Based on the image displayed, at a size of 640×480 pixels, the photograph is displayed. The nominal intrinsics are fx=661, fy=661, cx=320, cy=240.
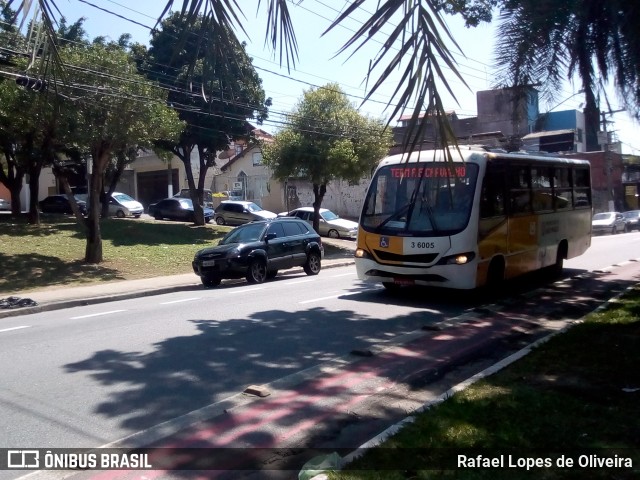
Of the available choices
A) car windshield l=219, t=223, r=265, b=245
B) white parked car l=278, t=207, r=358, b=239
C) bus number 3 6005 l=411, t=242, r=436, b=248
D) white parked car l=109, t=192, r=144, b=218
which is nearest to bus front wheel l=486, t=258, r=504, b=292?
bus number 3 6005 l=411, t=242, r=436, b=248

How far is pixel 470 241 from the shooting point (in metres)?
12.3

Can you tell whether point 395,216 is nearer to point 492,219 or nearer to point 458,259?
point 458,259

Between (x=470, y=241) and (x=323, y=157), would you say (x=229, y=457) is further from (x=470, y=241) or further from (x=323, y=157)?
(x=323, y=157)

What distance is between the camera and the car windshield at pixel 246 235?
1871 centimetres

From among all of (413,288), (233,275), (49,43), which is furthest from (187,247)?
(49,43)

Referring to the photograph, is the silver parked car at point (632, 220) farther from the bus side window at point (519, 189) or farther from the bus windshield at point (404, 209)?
the bus windshield at point (404, 209)

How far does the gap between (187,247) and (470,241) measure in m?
16.5

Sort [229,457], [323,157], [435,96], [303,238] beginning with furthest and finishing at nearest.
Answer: [323,157] < [303,238] < [229,457] < [435,96]

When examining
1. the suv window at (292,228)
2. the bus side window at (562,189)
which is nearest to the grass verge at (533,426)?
the bus side window at (562,189)

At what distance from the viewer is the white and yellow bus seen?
40.3 ft

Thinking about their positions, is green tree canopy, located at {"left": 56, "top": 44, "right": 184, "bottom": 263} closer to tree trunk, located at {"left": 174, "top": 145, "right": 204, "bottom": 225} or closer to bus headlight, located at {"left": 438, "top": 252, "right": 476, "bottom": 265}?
bus headlight, located at {"left": 438, "top": 252, "right": 476, "bottom": 265}

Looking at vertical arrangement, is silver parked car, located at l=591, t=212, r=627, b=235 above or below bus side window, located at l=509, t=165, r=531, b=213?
below

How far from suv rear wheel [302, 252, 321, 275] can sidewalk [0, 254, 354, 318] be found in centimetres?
334

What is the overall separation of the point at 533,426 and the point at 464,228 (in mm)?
7206
